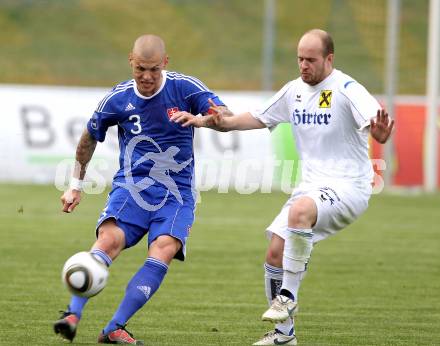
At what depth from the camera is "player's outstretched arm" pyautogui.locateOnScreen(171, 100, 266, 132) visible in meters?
7.30

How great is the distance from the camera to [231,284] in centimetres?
1057

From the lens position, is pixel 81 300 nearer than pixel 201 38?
Yes

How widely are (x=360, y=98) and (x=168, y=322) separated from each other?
2341mm

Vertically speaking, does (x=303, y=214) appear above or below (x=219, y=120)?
below

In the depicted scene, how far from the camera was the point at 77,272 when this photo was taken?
6.79 m

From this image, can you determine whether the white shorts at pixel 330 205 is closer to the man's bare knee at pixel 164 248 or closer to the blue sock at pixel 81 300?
the man's bare knee at pixel 164 248

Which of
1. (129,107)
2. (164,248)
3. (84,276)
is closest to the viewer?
(84,276)

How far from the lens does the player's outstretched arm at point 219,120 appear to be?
7.30 metres

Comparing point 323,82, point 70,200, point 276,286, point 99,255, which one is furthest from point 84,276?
point 323,82

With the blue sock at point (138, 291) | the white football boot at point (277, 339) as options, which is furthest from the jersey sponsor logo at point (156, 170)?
the white football boot at point (277, 339)

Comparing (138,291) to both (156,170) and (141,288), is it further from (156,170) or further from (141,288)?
(156,170)

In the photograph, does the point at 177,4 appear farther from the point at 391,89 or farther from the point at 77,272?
the point at 77,272

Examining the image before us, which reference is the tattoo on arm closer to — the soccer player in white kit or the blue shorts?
the blue shorts

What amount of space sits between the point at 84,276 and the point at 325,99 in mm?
2157
